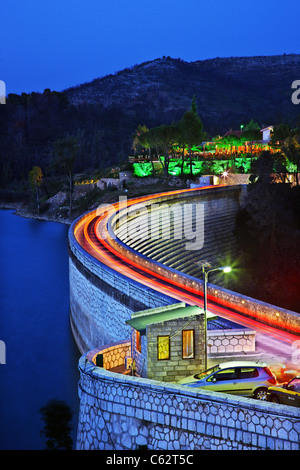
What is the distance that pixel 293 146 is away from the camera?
68312 millimetres

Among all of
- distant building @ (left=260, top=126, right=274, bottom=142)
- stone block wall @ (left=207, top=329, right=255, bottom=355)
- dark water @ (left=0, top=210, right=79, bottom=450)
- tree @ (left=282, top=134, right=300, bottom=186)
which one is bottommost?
dark water @ (left=0, top=210, right=79, bottom=450)

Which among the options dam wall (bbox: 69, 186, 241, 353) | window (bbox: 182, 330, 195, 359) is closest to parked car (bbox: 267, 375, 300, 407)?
window (bbox: 182, 330, 195, 359)

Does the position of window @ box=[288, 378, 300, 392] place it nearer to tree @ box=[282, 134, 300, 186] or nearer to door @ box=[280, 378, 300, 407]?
door @ box=[280, 378, 300, 407]

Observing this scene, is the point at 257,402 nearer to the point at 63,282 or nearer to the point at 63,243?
the point at 63,282

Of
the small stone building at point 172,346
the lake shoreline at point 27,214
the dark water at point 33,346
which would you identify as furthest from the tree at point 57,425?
the lake shoreline at point 27,214

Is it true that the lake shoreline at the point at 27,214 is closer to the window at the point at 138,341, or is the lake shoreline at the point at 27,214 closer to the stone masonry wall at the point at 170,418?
the window at the point at 138,341

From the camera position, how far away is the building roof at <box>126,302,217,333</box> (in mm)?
17156

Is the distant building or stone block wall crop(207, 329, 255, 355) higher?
the distant building

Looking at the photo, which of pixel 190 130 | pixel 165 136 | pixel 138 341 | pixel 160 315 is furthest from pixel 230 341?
pixel 190 130

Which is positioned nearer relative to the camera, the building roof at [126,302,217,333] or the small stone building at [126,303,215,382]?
the small stone building at [126,303,215,382]

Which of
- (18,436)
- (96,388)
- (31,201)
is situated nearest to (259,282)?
(18,436)

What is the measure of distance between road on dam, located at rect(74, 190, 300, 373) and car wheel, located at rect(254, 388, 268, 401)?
2.75m

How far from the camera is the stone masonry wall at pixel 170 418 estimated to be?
514 inches

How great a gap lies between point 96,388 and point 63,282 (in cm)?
3706
